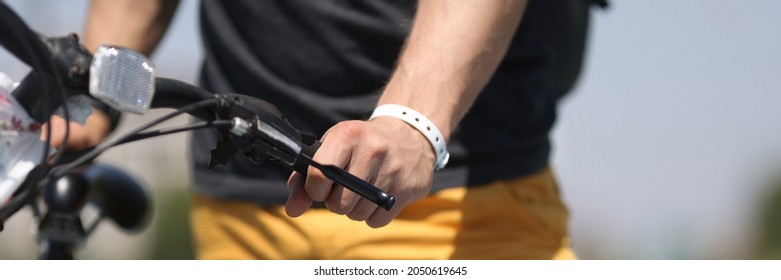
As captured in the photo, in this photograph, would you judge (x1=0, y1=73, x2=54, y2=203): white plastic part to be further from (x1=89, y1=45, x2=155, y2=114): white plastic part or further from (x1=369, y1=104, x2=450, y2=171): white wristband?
(x1=369, y1=104, x2=450, y2=171): white wristband

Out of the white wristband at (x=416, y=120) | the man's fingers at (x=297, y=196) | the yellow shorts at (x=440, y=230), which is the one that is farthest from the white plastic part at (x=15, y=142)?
the yellow shorts at (x=440, y=230)

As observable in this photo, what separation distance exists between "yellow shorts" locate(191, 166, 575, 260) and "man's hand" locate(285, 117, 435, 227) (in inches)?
19.8

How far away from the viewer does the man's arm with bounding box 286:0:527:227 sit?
4.50ft

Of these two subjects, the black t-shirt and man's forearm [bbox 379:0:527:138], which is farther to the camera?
the black t-shirt

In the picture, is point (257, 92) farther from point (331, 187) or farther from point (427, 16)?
point (331, 187)

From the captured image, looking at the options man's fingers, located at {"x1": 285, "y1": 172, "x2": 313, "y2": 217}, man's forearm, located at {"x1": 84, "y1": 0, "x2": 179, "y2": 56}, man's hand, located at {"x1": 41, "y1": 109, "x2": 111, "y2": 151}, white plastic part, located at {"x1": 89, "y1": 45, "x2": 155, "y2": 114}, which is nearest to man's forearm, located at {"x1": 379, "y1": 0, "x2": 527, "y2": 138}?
man's fingers, located at {"x1": 285, "y1": 172, "x2": 313, "y2": 217}

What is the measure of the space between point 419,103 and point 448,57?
0.09 meters

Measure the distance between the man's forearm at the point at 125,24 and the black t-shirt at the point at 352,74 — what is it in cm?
24

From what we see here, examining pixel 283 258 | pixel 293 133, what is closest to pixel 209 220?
pixel 283 258

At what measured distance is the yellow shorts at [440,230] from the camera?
1.98 meters

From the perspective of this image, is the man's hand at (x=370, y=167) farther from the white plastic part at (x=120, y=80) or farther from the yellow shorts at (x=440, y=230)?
the yellow shorts at (x=440, y=230)

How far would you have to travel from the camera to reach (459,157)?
1.95 meters
